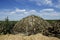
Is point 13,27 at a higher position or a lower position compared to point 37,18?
lower

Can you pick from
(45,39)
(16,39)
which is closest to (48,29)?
(45,39)

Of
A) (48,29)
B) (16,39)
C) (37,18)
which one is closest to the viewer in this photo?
(16,39)

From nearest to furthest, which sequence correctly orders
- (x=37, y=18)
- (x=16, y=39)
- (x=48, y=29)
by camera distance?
1. (x=16, y=39)
2. (x=48, y=29)
3. (x=37, y=18)

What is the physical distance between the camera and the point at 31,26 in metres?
10.2

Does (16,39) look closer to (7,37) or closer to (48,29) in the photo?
(7,37)

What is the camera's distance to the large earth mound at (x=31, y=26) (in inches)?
395

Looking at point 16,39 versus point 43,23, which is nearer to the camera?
point 16,39

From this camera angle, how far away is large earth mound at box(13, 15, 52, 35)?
10039mm

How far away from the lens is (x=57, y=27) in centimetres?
1061

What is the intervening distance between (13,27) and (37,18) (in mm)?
2207

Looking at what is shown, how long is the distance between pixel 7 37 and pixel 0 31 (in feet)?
12.3

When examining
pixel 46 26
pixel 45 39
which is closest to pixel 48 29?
pixel 46 26

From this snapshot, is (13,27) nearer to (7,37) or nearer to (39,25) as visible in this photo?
(39,25)

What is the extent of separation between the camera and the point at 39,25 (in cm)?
1039
